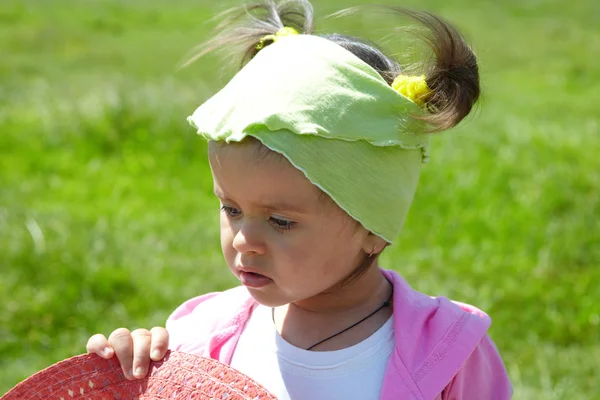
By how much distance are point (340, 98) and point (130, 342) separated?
0.78m

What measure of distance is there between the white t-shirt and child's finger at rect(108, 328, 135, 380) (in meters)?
0.29

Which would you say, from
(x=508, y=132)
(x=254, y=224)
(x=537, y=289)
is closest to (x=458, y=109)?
(x=254, y=224)

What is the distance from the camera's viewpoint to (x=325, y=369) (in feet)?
7.27

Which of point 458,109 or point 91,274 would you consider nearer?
point 458,109

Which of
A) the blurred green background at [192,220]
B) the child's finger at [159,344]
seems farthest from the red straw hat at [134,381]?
the blurred green background at [192,220]

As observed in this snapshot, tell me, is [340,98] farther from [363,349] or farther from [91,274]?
[91,274]

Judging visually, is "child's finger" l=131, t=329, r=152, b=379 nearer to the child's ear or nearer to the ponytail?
the child's ear

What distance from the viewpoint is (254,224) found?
6.73 ft

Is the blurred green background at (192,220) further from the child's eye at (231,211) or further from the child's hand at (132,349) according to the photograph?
the child's hand at (132,349)

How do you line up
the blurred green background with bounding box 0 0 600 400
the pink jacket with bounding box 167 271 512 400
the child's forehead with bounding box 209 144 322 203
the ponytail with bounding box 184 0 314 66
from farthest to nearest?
the blurred green background with bounding box 0 0 600 400
the ponytail with bounding box 184 0 314 66
the pink jacket with bounding box 167 271 512 400
the child's forehead with bounding box 209 144 322 203

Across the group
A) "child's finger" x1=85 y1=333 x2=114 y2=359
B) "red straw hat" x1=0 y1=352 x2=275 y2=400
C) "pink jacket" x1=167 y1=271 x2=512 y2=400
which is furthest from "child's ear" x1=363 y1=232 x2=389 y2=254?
"child's finger" x1=85 y1=333 x2=114 y2=359

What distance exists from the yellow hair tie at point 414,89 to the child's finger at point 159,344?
816 mm

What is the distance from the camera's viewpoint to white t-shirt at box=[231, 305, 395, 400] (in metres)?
2.19

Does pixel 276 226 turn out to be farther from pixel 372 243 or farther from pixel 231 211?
pixel 372 243
